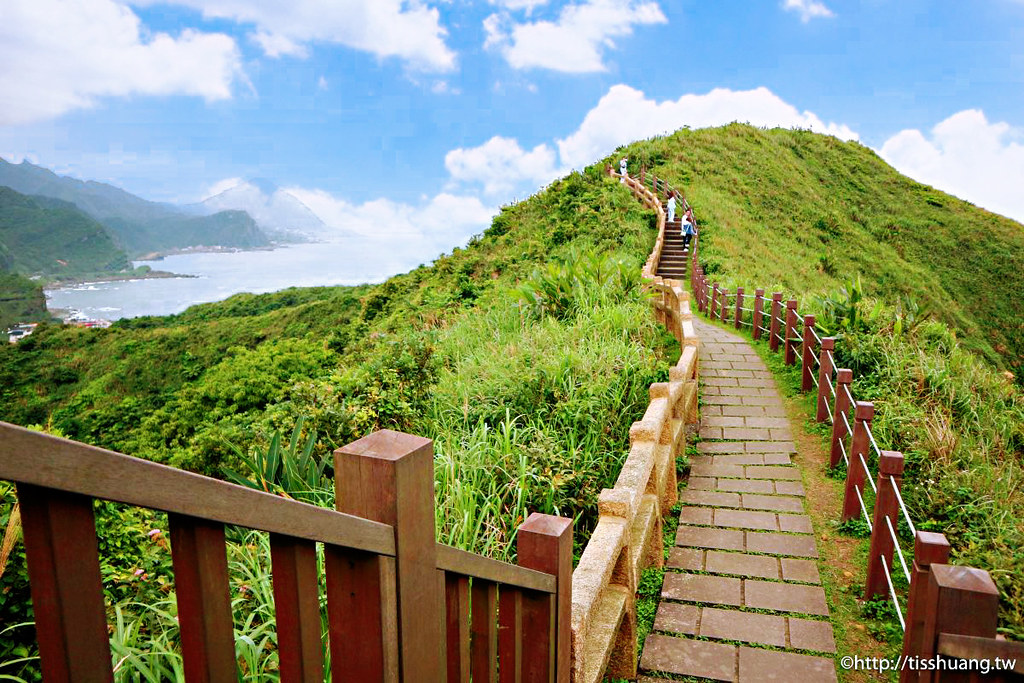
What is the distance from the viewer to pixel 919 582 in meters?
2.74

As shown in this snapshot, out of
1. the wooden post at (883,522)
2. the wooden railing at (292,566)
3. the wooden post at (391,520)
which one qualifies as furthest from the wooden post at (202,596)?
the wooden post at (883,522)

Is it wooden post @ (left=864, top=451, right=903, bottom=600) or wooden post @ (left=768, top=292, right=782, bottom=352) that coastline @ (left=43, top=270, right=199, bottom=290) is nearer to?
wooden post @ (left=768, top=292, right=782, bottom=352)

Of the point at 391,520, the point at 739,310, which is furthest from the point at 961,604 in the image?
the point at 739,310

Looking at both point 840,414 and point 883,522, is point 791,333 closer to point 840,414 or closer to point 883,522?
point 840,414

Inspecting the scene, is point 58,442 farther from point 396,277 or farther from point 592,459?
point 396,277

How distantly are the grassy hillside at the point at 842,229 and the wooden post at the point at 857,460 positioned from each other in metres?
14.3

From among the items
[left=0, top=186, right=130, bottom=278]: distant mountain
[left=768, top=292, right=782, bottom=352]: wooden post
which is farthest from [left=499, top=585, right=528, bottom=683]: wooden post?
[left=0, top=186, right=130, bottom=278]: distant mountain

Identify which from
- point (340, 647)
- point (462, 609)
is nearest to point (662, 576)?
point (462, 609)

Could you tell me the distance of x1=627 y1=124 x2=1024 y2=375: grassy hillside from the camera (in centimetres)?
2494

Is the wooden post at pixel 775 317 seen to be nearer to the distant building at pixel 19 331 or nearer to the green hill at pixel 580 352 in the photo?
the green hill at pixel 580 352

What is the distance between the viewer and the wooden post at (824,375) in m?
7.03

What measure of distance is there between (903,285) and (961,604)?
→ 30.8 metres

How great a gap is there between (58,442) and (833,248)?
33724mm

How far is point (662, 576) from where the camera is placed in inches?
176
